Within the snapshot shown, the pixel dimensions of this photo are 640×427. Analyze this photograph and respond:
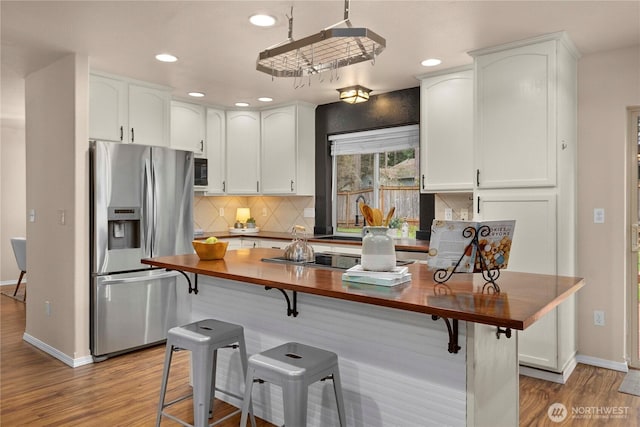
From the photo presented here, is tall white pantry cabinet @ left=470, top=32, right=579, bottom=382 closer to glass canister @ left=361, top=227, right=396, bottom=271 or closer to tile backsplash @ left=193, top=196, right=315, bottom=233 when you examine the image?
glass canister @ left=361, top=227, right=396, bottom=271

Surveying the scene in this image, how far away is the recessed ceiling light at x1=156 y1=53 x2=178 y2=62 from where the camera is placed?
3.41 meters

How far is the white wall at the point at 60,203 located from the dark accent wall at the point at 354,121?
2.54 m

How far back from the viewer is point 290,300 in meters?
2.37

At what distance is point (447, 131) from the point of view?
12.5ft

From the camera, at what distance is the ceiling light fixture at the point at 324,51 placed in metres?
1.89

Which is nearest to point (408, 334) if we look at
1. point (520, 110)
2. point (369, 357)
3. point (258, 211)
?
point (369, 357)

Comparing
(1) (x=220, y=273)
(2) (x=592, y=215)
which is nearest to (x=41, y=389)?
(1) (x=220, y=273)

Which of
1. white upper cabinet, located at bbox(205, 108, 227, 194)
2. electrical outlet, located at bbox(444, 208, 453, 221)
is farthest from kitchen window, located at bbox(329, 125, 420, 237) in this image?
white upper cabinet, located at bbox(205, 108, 227, 194)

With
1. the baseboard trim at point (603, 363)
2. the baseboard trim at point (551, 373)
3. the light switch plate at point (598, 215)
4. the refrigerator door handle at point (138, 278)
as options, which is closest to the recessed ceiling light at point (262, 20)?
the refrigerator door handle at point (138, 278)

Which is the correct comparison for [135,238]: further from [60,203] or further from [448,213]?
[448,213]

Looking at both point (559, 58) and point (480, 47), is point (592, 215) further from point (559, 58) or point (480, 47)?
point (480, 47)

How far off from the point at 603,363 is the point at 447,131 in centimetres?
217

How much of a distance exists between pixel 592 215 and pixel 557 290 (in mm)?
1982

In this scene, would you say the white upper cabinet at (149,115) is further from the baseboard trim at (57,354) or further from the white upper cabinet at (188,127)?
the baseboard trim at (57,354)
